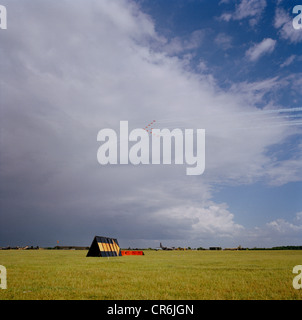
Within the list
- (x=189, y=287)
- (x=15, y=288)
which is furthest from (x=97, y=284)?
(x=189, y=287)

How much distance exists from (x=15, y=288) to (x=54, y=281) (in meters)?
2.46

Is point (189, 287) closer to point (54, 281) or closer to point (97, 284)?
point (97, 284)

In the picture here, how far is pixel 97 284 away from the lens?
562 inches

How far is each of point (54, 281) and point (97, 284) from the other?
8.95 feet
